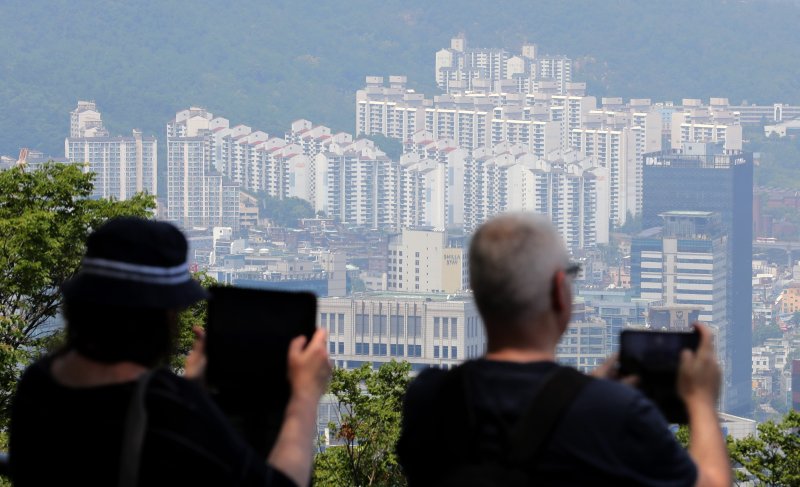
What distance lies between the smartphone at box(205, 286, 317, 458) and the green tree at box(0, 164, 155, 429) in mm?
5921

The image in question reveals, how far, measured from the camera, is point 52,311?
8.97 meters

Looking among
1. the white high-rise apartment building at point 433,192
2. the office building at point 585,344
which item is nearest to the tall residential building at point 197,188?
the white high-rise apartment building at point 433,192

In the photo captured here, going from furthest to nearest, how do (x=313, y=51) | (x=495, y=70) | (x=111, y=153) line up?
1. (x=495, y=70)
2. (x=313, y=51)
3. (x=111, y=153)

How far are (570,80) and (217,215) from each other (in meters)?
37.7

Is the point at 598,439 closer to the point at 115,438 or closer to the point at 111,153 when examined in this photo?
the point at 115,438

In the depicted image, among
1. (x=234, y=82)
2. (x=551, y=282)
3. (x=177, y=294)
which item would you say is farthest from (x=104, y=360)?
(x=234, y=82)

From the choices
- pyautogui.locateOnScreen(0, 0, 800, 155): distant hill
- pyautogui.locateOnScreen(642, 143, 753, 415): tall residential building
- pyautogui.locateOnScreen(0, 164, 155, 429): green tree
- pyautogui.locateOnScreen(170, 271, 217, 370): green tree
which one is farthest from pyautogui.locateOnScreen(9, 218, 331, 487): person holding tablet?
pyautogui.locateOnScreen(0, 0, 800, 155): distant hill

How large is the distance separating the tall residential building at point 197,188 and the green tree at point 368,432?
86380 mm

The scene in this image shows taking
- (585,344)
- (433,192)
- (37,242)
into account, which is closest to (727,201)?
(433,192)

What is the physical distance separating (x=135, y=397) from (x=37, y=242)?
750 cm

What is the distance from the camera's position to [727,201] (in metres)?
89.2

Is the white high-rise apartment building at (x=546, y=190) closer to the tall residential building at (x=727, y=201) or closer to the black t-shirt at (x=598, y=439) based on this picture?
the tall residential building at (x=727, y=201)

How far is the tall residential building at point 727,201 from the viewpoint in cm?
7919

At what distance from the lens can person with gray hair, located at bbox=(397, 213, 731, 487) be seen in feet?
3.67
